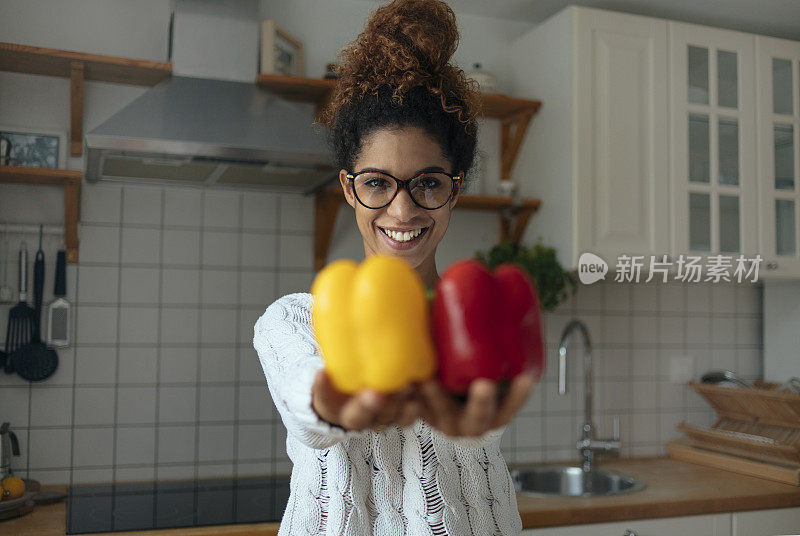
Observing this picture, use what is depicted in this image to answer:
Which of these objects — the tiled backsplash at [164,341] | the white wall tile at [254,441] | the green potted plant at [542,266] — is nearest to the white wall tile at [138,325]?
the tiled backsplash at [164,341]

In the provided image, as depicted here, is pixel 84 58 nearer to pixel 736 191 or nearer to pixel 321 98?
pixel 321 98

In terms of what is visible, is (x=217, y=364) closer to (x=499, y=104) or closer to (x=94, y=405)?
(x=94, y=405)

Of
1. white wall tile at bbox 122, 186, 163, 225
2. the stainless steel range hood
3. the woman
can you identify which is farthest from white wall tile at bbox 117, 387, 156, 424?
the woman

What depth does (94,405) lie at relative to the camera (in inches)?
77.6

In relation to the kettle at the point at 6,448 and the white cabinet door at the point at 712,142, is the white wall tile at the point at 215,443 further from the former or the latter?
the white cabinet door at the point at 712,142

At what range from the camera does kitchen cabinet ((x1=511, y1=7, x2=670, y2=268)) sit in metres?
2.12

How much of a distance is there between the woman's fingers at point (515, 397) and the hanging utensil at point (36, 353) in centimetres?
172

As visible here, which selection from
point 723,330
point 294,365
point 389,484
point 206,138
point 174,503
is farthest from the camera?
point 723,330

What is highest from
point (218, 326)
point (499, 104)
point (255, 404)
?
point (499, 104)

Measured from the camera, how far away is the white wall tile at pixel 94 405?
1.96 meters

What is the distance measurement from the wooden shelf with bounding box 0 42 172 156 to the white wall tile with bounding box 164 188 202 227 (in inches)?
10.0

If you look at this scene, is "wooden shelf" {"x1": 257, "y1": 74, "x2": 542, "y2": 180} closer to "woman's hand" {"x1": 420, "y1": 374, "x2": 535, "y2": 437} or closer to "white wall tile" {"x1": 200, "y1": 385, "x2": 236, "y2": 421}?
"white wall tile" {"x1": 200, "y1": 385, "x2": 236, "y2": 421}

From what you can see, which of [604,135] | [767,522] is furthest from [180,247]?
[767,522]

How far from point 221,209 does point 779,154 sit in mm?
1720
